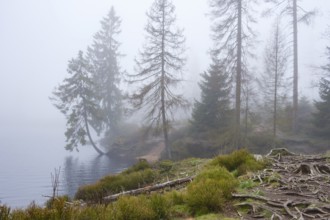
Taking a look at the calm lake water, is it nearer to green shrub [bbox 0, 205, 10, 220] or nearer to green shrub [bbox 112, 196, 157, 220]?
green shrub [bbox 112, 196, 157, 220]

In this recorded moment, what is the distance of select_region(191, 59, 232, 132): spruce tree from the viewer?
24.6m

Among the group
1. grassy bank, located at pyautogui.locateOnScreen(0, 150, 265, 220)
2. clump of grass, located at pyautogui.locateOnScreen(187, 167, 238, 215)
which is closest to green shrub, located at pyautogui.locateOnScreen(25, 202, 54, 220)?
→ grassy bank, located at pyautogui.locateOnScreen(0, 150, 265, 220)

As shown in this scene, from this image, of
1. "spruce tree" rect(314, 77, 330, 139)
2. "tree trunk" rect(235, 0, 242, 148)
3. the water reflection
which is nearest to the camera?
the water reflection

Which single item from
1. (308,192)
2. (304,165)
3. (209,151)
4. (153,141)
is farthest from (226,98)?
(308,192)

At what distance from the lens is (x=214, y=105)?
2486 cm

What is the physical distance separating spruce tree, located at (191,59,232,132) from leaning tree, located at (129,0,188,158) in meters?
3.23

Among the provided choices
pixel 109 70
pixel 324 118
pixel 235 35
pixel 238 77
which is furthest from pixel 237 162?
pixel 109 70

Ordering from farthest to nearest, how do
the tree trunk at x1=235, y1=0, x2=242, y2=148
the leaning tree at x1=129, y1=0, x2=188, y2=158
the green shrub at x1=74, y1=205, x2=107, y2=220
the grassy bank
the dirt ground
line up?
the dirt ground → the leaning tree at x1=129, y1=0, x2=188, y2=158 → the tree trunk at x1=235, y1=0, x2=242, y2=148 → the green shrub at x1=74, y1=205, x2=107, y2=220 → the grassy bank

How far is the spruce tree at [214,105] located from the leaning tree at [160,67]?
323 centimetres

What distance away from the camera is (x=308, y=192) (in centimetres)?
604

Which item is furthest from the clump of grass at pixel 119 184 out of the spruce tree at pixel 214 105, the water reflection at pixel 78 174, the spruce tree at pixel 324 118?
the spruce tree at pixel 324 118

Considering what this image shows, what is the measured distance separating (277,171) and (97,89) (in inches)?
1300

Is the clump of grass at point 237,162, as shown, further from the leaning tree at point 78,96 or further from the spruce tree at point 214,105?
the leaning tree at point 78,96

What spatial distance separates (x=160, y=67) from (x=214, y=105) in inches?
236
